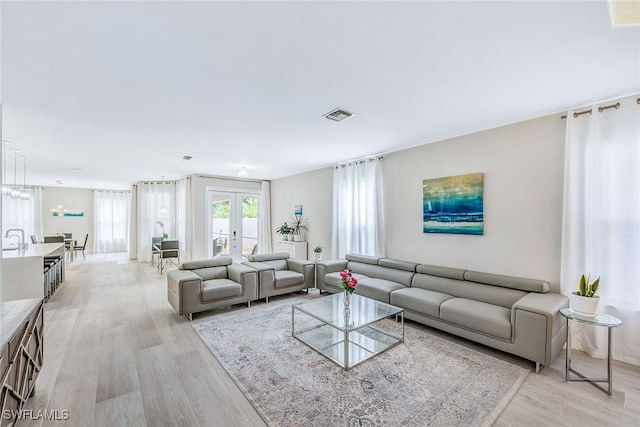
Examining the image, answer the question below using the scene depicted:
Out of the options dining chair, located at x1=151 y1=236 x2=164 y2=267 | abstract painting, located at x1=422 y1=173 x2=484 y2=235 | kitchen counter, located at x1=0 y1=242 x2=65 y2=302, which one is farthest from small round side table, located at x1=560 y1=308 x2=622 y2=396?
dining chair, located at x1=151 y1=236 x2=164 y2=267

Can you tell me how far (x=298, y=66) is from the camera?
2.06 meters

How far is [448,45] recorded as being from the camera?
5.94ft

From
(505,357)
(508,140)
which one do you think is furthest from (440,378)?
(508,140)

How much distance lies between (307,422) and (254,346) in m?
1.26

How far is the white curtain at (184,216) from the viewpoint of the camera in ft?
24.4

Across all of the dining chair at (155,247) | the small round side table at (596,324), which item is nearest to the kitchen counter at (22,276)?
the dining chair at (155,247)

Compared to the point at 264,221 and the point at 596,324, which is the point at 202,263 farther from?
the point at 596,324

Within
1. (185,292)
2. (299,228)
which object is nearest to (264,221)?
(299,228)

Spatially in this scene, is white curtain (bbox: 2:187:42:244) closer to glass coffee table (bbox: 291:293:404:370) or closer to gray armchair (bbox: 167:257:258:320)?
gray armchair (bbox: 167:257:258:320)

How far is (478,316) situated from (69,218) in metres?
13.3

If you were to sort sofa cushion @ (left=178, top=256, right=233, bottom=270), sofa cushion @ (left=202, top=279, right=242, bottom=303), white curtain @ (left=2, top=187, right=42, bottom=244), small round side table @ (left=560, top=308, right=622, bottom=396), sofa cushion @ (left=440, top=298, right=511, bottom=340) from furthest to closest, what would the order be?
white curtain @ (left=2, top=187, right=42, bottom=244) < sofa cushion @ (left=178, top=256, right=233, bottom=270) < sofa cushion @ (left=202, top=279, right=242, bottom=303) < sofa cushion @ (left=440, top=298, right=511, bottom=340) < small round side table @ (left=560, top=308, right=622, bottom=396)

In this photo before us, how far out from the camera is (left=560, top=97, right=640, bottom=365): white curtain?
261 cm

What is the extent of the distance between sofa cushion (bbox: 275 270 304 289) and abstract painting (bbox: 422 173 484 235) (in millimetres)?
2305

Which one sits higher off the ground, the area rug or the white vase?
the white vase
